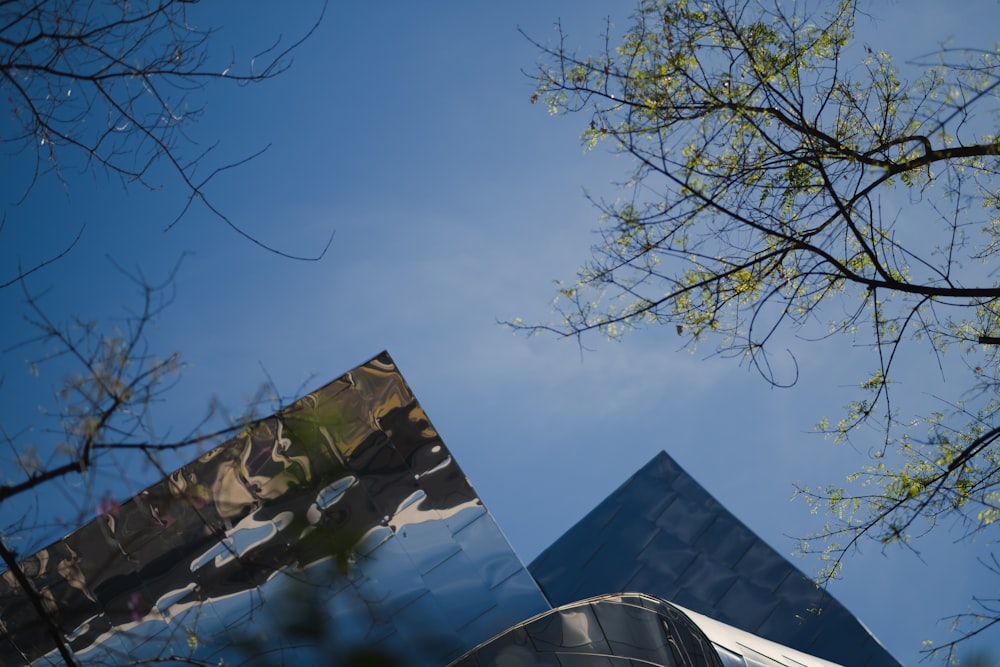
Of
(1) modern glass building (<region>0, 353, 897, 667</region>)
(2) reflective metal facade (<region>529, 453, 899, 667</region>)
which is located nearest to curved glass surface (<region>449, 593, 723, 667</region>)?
(1) modern glass building (<region>0, 353, 897, 667</region>)

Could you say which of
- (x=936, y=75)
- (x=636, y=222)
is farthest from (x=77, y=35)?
(x=936, y=75)

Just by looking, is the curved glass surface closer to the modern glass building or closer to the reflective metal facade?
the modern glass building

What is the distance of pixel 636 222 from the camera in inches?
216

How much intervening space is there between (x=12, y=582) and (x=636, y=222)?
819 centimetres

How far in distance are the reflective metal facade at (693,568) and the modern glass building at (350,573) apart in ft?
19.1

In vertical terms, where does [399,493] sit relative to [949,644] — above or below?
above

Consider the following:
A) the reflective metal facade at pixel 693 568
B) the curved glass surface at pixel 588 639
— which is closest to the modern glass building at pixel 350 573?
the curved glass surface at pixel 588 639

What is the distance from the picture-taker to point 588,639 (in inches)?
330

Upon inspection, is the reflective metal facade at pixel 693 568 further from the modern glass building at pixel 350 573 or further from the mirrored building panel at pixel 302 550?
the mirrored building panel at pixel 302 550

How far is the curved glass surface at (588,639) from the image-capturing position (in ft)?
26.1

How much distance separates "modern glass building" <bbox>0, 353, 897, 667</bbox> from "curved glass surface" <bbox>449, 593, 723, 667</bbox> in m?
0.02

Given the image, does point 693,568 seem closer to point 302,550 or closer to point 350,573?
point 350,573

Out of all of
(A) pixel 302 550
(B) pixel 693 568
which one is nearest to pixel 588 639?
(A) pixel 302 550

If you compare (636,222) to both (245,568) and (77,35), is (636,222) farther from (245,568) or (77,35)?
(245,568)
